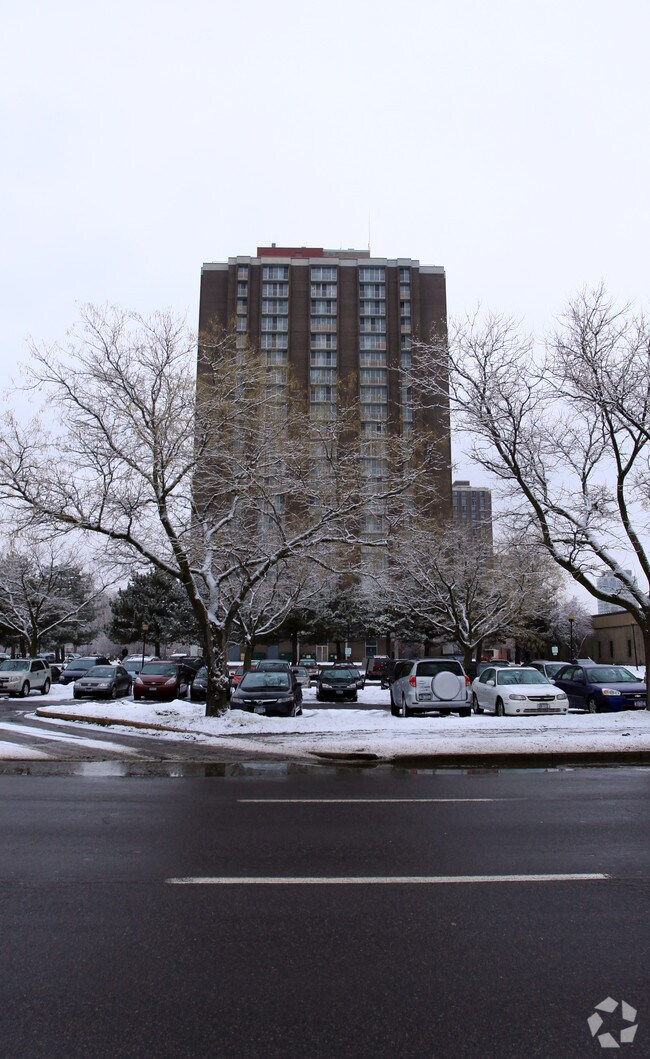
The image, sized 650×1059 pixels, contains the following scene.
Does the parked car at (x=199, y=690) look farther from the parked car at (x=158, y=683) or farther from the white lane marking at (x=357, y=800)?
the white lane marking at (x=357, y=800)

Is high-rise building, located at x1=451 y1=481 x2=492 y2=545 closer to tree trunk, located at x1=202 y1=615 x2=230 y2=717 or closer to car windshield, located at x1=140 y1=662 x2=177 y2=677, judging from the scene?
car windshield, located at x1=140 y1=662 x2=177 y2=677

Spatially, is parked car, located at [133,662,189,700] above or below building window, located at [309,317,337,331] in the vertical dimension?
below

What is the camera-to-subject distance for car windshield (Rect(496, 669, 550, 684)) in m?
19.4

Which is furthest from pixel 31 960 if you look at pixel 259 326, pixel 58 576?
pixel 259 326

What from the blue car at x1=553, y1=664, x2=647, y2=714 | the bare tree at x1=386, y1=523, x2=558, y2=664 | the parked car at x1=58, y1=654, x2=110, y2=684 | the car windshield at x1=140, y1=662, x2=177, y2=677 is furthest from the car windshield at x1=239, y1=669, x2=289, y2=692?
the parked car at x1=58, y1=654, x2=110, y2=684

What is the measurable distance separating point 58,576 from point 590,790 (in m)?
44.8

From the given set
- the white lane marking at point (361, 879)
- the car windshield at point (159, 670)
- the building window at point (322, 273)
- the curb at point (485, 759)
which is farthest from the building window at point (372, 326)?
the white lane marking at point (361, 879)

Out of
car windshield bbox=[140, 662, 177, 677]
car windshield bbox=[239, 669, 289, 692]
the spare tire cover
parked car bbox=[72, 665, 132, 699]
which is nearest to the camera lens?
the spare tire cover

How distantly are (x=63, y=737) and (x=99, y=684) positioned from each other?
1603 centimetres

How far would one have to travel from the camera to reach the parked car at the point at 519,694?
60.2 feet

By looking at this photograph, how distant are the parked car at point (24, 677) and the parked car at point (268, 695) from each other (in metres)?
15.8

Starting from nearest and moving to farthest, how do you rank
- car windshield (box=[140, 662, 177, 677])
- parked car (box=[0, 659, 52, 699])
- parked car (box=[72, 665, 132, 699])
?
car windshield (box=[140, 662, 177, 677]) < parked car (box=[72, 665, 132, 699]) < parked car (box=[0, 659, 52, 699])

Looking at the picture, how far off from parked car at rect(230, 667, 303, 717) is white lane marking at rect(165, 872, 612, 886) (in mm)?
13299

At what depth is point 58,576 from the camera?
48969 mm
